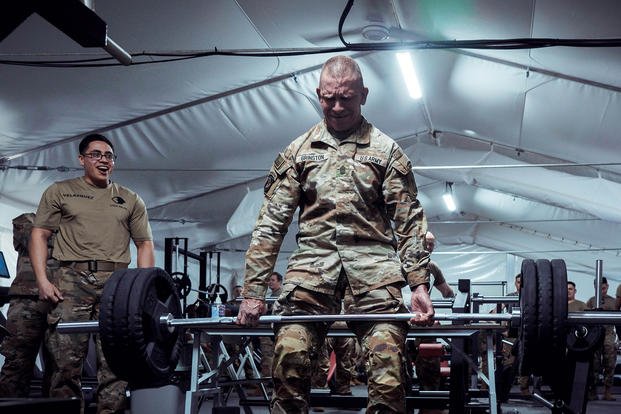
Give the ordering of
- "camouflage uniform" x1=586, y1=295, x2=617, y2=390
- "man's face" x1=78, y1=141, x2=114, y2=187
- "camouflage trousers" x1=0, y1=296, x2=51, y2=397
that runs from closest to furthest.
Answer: "man's face" x1=78, y1=141, x2=114, y2=187 < "camouflage trousers" x1=0, y1=296, x2=51, y2=397 < "camouflage uniform" x1=586, y1=295, x2=617, y2=390

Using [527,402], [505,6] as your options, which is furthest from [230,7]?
[527,402]

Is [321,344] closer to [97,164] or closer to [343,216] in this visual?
[343,216]

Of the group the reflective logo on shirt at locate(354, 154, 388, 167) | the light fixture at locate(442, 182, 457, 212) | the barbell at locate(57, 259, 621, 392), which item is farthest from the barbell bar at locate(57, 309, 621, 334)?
the light fixture at locate(442, 182, 457, 212)

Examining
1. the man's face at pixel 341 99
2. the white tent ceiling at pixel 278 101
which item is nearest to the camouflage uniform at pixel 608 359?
the white tent ceiling at pixel 278 101

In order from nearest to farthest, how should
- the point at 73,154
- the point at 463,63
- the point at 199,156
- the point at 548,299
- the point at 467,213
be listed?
the point at 548,299 < the point at 463,63 < the point at 73,154 < the point at 199,156 < the point at 467,213

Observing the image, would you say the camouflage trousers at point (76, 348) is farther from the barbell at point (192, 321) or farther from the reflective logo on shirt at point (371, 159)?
the reflective logo on shirt at point (371, 159)

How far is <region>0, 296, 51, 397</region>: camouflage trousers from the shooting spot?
3.84m

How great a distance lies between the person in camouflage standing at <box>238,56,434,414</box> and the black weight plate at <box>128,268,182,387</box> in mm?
409

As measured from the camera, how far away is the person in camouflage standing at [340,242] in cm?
246

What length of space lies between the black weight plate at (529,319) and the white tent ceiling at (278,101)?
283 cm

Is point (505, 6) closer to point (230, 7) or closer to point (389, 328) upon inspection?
point (230, 7)

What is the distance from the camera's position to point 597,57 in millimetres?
5980

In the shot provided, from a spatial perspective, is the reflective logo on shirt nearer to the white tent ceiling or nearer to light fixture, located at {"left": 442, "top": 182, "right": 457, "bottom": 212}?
the white tent ceiling

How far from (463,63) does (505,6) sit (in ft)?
5.74
